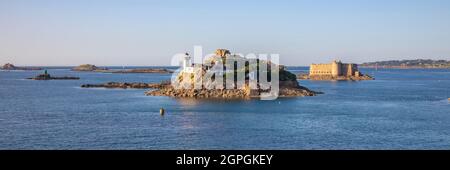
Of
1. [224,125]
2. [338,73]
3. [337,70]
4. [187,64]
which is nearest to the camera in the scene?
[224,125]

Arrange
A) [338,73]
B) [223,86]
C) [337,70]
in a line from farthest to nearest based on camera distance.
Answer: [337,70] → [338,73] → [223,86]

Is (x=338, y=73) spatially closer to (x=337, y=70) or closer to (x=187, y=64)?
(x=337, y=70)

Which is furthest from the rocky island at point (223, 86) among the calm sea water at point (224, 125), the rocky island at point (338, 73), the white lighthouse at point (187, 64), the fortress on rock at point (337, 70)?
the fortress on rock at point (337, 70)

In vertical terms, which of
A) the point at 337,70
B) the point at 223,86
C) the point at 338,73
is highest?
the point at 337,70

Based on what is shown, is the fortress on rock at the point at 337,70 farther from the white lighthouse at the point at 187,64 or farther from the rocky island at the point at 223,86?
the white lighthouse at the point at 187,64

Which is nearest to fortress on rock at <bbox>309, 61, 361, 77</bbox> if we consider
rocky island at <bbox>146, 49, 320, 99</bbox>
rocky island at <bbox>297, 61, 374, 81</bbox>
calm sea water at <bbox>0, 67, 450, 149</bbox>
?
rocky island at <bbox>297, 61, 374, 81</bbox>

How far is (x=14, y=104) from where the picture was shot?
2352 inches

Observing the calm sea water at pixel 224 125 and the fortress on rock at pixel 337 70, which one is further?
the fortress on rock at pixel 337 70

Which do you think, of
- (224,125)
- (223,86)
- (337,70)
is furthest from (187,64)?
(337,70)
